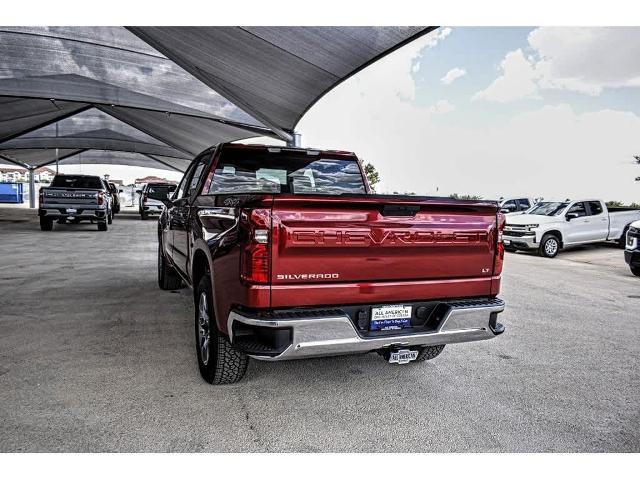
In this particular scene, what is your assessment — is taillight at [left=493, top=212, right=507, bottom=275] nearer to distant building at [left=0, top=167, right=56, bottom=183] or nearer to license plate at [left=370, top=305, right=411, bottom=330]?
license plate at [left=370, top=305, right=411, bottom=330]

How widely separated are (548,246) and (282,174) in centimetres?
1079

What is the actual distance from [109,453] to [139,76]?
15450mm

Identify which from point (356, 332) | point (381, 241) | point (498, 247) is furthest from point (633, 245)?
point (356, 332)

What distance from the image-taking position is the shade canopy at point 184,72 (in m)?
9.62

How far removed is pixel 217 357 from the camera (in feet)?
11.5

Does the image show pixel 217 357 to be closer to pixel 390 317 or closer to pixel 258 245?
pixel 258 245

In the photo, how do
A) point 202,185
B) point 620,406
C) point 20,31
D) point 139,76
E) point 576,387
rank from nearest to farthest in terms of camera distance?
point 620,406
point 576,387
point 202,185
point 20,31
point 139,76

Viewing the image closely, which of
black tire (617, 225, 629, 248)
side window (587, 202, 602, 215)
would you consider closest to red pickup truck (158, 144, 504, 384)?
side window (587, 202, 602, 215)

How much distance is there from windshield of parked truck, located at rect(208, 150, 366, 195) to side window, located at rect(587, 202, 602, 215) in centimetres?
1194

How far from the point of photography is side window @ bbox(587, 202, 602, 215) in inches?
565

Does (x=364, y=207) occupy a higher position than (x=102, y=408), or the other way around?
(x=364, y=207)

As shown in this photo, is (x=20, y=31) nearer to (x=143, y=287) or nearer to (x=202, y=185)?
(x=143, y=287)

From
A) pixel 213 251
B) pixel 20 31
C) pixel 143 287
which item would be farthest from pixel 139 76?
pixel 213 251

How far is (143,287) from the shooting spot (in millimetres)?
7441
